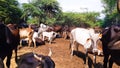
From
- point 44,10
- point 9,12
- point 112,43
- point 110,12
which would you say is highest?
point 112,43

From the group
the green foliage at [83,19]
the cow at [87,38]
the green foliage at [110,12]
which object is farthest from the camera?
the green foliage at [83,19]

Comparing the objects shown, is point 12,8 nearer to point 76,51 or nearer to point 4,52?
point 76,51

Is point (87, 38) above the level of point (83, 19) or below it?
above

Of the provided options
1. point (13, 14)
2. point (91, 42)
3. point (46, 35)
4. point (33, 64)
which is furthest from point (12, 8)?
point (33, 64)

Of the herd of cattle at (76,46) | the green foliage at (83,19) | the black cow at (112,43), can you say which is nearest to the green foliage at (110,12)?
the green foliage at (83,19)

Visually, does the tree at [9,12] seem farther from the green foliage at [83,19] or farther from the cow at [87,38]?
the green foliage at [83,19]

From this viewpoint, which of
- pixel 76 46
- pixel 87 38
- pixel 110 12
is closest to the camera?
pixel 87 38

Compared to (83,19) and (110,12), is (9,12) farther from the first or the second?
(83,19)

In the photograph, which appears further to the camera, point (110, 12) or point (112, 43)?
point (110, 12)

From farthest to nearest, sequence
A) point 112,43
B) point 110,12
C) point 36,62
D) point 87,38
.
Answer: point 110,12 < point 87,38 < point 112,43 < point 36,62

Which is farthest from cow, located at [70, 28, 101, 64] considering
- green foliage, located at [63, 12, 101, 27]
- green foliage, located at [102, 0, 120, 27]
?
green foliage, located at [63, 12, 101, 27]

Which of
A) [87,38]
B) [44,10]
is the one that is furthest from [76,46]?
[44,10]

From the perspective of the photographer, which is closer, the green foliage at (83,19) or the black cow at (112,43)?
the black cow at (112,43)

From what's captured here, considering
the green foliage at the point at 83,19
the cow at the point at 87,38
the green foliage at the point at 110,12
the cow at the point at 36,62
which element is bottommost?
the green foliage at the point at 83,19
